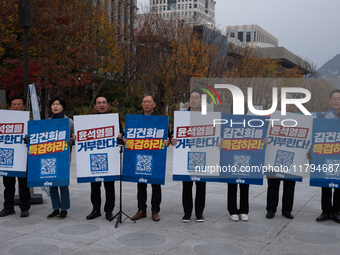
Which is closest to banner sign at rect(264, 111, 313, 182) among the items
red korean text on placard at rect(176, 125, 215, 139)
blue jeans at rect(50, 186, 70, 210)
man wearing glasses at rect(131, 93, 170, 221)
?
red korean text on placard at rect(176, 125, 215, 139)

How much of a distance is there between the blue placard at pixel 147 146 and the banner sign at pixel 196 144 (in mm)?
220

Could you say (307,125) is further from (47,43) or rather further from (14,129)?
(47,43)

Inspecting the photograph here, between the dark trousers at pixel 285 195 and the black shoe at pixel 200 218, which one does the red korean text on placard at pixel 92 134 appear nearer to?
the black shoe at pixel 200 218

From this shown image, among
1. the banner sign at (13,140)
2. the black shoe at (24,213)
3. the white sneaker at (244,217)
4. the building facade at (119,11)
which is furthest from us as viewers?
the building facade at (119,11)

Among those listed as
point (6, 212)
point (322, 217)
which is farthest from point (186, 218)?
point (6, 212)

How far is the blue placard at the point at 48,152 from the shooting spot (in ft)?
19.1

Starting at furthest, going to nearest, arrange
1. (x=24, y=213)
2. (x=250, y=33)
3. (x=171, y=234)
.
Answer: (x=250, y=33) → (x=24, y=213) → (x=171, y=234)

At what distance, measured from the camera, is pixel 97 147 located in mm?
5797

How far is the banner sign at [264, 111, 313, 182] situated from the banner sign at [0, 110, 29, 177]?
4.05 m

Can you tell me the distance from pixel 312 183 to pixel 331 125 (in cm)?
96

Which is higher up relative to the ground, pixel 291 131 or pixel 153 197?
pixel 291 131

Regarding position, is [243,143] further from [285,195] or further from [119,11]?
[119,11]

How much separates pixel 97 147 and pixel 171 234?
181 centimetres

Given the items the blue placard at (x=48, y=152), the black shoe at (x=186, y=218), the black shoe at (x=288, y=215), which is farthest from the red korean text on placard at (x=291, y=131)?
the blue placard at (x=48, y=152)
